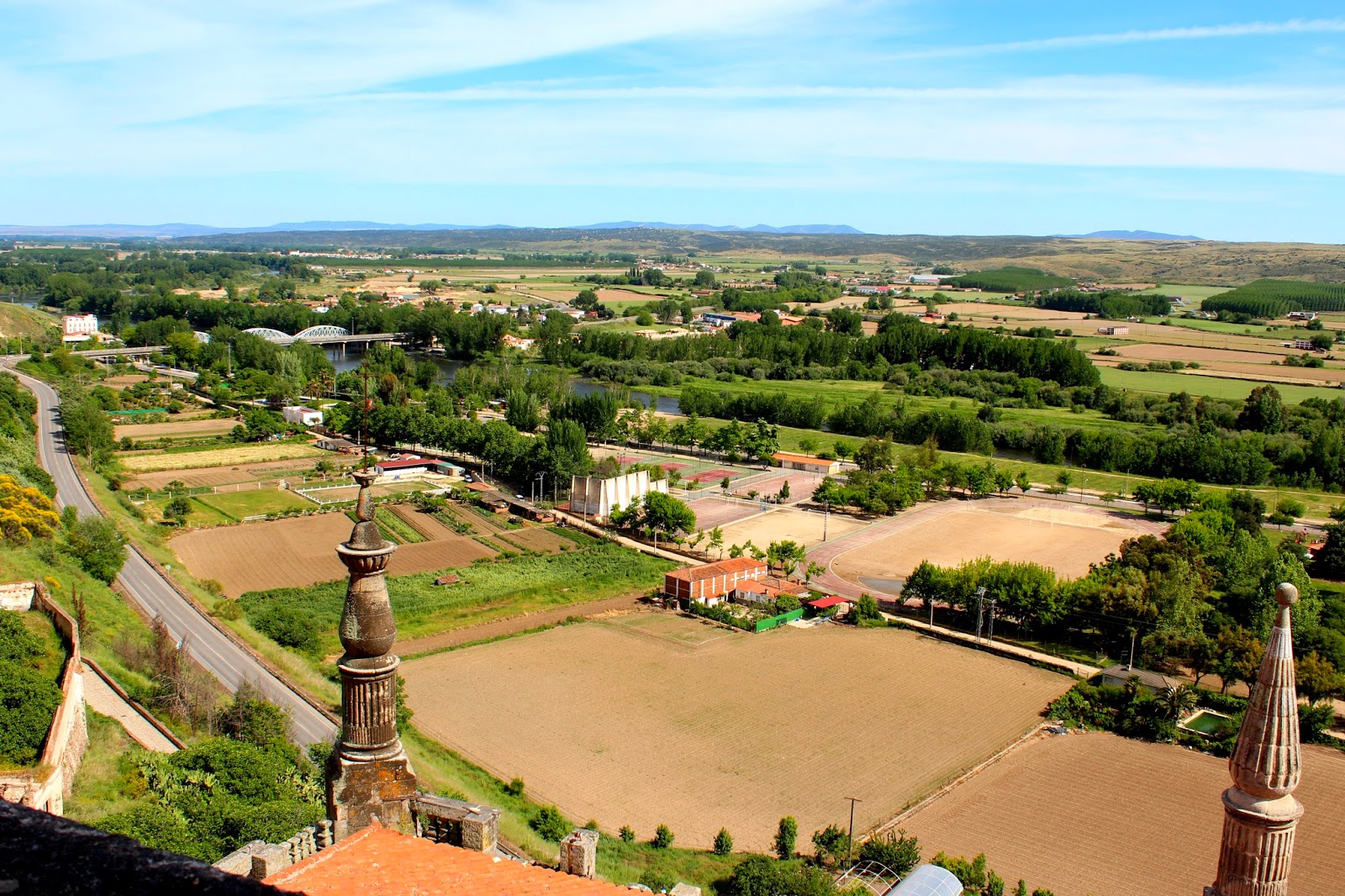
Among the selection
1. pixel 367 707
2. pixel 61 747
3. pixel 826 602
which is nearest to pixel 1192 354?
Answer: pixel 826 602

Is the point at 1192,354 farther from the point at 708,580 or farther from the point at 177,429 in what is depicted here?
Answer: the point at 177,429

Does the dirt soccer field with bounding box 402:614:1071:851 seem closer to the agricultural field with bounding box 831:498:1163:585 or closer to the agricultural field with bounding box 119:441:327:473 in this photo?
the agricultural field with bounding box 831:498:1163:585

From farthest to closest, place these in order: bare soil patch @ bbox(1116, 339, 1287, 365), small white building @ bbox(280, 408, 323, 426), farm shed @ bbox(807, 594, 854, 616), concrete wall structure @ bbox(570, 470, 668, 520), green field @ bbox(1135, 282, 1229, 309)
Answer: green field @ bbox(1135, 282, 1229, 309) < bare soil patch @ bbox(1116, 339, 1287, 365) < small white building @ bbox(280, 408, 323, 426) < concrete wall structure @ bbox(570, 470, 668, 520) < farm shed @ bbox(807, 594, 854, 616)

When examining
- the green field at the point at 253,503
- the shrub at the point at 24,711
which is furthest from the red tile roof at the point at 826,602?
the green field at the point at 253,503

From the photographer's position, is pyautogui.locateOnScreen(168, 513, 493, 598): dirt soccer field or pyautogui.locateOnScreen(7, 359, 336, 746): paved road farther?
pyautogui.locateOnScreen(168, 513, 493, 598): dirt soccer field

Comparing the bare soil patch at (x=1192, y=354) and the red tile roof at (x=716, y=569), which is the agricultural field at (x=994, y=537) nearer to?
the red tile roof at (x=716, y=569)

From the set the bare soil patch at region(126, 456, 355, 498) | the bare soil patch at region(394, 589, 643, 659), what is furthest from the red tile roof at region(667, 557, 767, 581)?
the bare soil patch at region(126, 456, 355, 498)

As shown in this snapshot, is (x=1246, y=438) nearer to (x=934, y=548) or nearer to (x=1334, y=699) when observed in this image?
(x=934, y=548)
